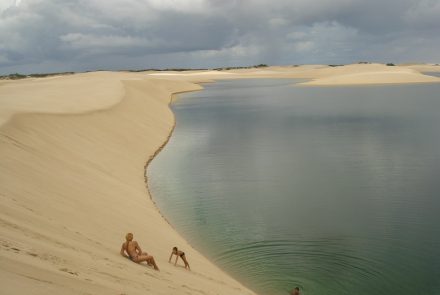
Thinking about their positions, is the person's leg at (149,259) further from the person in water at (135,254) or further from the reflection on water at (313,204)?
the reflection on water at (313,204)

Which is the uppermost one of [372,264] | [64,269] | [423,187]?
[423,187]

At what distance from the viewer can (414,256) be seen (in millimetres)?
11422

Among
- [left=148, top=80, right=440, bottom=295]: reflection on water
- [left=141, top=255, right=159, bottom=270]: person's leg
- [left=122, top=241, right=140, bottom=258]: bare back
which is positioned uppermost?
[left=148, top=80, right=440, bottom=295]: reflection on water

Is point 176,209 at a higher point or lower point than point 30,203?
higher

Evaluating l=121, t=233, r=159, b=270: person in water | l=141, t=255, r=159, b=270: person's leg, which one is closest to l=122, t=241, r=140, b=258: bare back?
l=121, t=233, r=159, b=270: person in water

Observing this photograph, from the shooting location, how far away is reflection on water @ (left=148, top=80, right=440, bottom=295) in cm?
1078

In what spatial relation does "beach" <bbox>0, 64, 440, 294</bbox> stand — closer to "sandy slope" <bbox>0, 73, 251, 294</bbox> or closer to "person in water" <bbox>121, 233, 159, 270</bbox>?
Answer: "sandy slope" <bbox>0, 73, 251, 294</bbox>

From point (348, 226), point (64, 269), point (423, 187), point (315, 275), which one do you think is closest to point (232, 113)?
point (423, 187)

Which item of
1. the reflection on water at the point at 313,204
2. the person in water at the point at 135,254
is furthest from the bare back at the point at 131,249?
the reflection on water at the point at 313,204

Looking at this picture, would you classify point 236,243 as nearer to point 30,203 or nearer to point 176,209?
point 176,209

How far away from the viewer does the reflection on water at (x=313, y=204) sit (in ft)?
35.4

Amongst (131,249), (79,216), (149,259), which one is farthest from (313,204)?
(131,249)

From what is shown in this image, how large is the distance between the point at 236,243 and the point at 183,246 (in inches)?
57.0

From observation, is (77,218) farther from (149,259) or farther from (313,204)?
(313,204)
